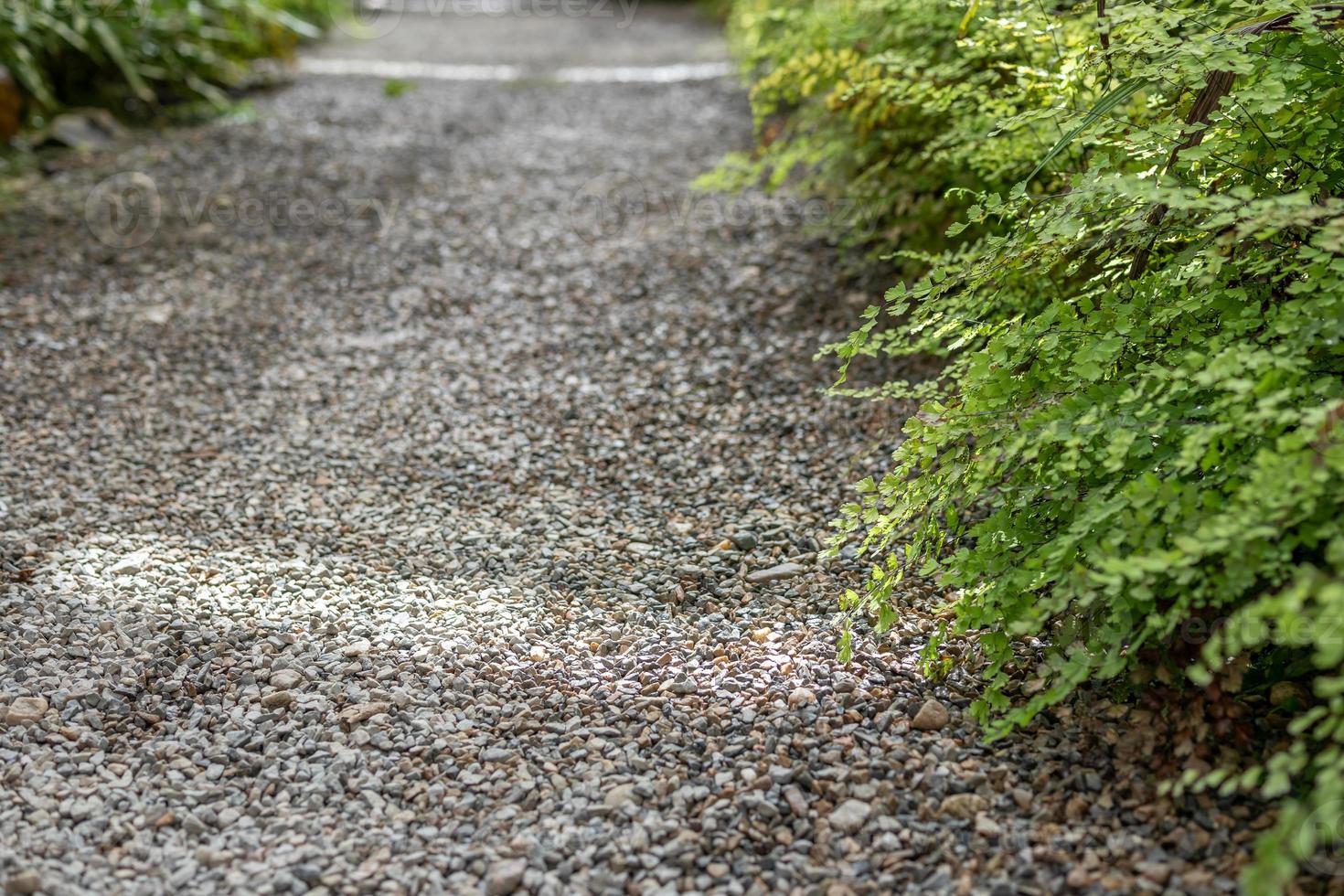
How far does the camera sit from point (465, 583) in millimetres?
2262

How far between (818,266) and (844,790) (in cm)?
215

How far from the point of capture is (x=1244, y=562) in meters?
1.40

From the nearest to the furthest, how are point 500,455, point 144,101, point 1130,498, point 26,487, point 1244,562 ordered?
point 1244,562, point 1130,498, point 26,487, point 500,455, point 144,101

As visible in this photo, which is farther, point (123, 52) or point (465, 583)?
point (123, 52)

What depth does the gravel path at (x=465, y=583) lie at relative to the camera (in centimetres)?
160

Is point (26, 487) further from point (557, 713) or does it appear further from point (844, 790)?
point (844, 790)

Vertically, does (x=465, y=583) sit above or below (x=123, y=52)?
below

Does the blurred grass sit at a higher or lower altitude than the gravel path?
higher

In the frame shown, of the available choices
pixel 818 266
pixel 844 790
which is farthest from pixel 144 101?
pixel 844 790

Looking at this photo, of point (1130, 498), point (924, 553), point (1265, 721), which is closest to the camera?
point (1130, 498)

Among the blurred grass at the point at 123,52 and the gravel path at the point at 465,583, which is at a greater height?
the blurred grass at the point at 123,52

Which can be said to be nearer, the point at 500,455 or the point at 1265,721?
the point at 1265,721

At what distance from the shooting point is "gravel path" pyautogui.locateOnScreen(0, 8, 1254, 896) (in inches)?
63.1

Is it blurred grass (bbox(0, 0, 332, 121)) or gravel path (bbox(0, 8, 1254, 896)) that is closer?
gravel path (bbox(0, 8, 1254, 896))
